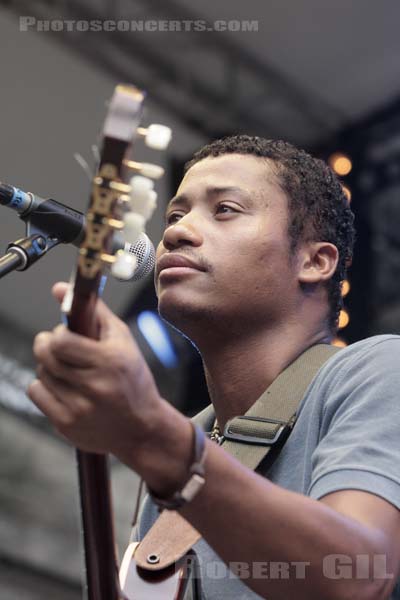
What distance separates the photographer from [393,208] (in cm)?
660

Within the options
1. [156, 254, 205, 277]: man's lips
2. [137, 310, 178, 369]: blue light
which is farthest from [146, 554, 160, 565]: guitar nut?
[137, 310, 178, 369]: blue light

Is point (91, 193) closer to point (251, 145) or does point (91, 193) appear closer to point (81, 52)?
point (251, 145)

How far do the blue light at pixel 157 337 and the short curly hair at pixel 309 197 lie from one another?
10.5 ft

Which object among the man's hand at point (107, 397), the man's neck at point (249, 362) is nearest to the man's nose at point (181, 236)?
the man's neck at point (249, 362)

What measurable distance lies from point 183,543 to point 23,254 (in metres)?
0.69

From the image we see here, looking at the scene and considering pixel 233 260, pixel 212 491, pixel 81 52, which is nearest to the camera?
pixel 212 491

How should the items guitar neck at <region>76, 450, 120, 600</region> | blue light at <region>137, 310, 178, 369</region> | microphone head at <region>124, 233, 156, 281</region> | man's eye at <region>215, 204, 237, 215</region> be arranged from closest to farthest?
guitar neck at <region>76, 450, 120, 600</region> → microphone head at <region>124, 233, 156, 281</region> → man's eye at <region>215, 204, 237, 215</region> → blue light at <region>137, 310, 178, 369</region>

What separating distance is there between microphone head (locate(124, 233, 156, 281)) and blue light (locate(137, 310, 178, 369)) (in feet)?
12.4

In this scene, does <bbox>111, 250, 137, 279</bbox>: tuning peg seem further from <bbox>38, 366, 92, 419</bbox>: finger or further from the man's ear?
the man's ear

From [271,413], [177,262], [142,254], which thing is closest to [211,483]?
[271,413]

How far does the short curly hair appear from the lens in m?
2.64

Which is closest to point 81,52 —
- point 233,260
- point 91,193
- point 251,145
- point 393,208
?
point 393,208

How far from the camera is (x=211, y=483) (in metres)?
1.39

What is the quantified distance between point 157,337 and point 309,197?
4042mm
